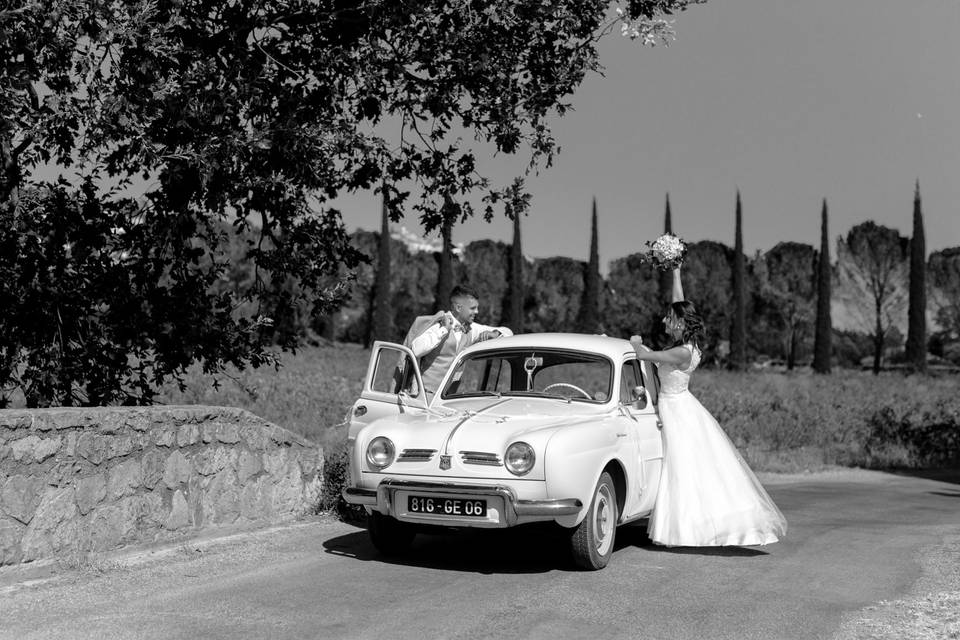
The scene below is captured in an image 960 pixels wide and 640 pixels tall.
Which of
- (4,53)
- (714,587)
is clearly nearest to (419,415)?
(714,587)

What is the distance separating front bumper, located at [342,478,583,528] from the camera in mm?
7410

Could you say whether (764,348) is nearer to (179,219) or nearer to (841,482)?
(841,482)

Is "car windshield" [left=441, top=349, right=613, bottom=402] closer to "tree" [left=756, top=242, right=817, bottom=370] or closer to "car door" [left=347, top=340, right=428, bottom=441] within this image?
"car door" [left=347, top=340, right=428, bottom=441]

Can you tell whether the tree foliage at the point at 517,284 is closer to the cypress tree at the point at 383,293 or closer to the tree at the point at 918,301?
the cypress tree at the point at 383,293

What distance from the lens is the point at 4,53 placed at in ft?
31.5

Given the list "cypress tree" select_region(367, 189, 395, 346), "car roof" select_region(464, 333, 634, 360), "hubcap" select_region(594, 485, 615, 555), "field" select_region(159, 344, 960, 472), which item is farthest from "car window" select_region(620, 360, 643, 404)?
"cypress tree" select_region(367, 189, 395, 346)

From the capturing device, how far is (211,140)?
9836 millimetres

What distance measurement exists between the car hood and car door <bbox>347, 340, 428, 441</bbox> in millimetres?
395

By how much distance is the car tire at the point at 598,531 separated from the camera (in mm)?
7746

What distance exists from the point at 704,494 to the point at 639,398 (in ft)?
3.14

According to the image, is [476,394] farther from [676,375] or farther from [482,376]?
[676,375]

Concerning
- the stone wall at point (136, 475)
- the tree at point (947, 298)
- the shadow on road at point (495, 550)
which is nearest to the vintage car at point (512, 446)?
the shadow on road at point (495, 550)

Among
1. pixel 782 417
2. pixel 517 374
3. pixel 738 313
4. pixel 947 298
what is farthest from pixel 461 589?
pixel 947 298

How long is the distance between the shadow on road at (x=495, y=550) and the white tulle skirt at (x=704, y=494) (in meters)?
0.22
